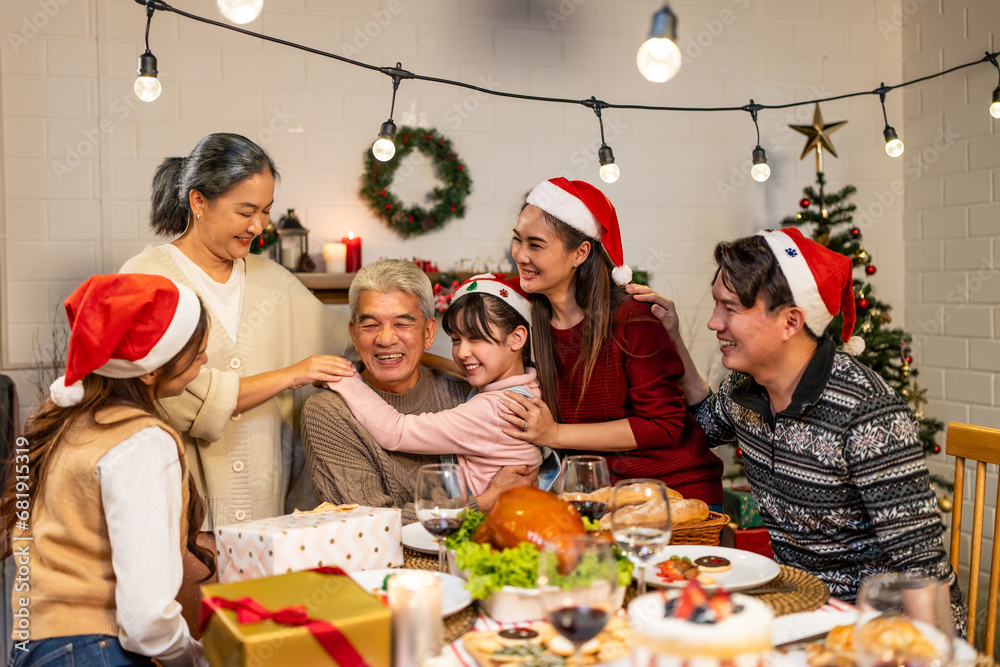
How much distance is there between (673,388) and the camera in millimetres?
2447

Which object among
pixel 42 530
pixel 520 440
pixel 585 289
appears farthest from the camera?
pixel 585 289

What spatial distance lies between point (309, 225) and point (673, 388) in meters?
2.20

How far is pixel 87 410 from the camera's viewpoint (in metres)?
1.59

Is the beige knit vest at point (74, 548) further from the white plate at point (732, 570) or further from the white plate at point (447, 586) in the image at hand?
the white plate at point (732, 570)

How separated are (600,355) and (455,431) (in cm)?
50

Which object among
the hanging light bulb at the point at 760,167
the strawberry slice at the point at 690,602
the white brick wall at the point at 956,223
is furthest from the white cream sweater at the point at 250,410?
the white brick wall at the point at 956,223

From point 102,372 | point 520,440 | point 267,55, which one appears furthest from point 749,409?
point 267,55

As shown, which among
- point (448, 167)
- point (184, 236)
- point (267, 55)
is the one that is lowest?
point (184, 236)

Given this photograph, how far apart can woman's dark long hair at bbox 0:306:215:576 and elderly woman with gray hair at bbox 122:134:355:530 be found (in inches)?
26.1

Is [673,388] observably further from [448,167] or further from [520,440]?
[448,167]

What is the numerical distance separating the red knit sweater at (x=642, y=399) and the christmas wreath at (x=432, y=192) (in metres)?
1.76

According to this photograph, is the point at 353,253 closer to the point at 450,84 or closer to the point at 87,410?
the point at 450,84

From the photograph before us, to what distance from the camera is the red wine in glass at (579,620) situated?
1094 millimetres

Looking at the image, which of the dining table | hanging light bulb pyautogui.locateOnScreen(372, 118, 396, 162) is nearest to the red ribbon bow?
the dining table
